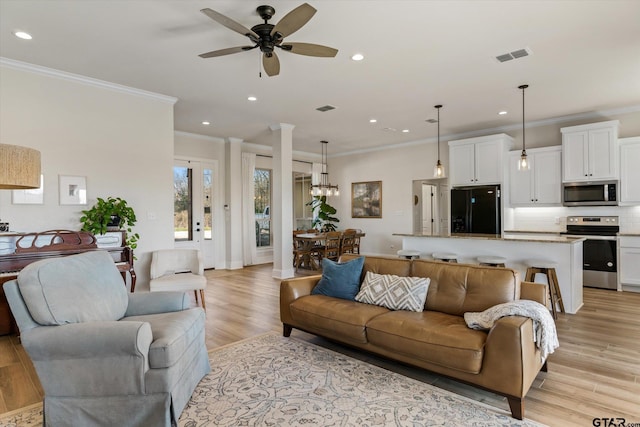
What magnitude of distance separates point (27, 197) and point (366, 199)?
6.98 m

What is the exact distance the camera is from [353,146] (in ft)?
29.0

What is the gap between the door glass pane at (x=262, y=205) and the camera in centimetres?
842

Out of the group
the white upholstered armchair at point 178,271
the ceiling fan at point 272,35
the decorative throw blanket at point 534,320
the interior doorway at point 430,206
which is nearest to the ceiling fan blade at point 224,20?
the ceiling fan at point 272,35

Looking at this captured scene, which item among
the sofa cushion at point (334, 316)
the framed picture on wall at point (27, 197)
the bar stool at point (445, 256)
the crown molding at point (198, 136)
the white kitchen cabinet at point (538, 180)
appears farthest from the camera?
the crown molding at point (198, 136)

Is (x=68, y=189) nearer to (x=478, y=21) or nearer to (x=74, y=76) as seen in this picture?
(x=74, y=76)

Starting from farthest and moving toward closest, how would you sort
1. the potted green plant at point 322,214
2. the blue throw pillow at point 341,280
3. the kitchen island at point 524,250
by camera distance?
the potted green plant at point 322,214 < the kitchen island at point 524,250 < the blue throw pillow at point 341,280

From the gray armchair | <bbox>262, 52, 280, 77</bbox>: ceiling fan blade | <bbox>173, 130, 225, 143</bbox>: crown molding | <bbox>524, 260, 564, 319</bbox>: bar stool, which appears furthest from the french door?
<bbox>524, 260, 564, 319</bbox>: bar stool

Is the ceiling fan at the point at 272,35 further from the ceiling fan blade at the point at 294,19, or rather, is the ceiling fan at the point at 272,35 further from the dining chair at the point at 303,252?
the dining chair at the point at 303,252

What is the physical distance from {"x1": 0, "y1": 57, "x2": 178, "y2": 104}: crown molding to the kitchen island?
4.14m

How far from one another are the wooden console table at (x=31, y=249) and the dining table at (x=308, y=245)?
3.77 m

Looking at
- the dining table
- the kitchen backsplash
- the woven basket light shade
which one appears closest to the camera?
the woven basket light shade

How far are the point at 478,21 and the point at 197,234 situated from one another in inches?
244

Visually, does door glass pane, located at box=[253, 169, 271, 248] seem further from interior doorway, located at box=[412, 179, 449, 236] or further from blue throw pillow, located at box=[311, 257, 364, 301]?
blue throw pillow, located at box=[311, 257, 364, 301]

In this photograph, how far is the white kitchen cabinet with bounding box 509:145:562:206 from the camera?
236 inches
